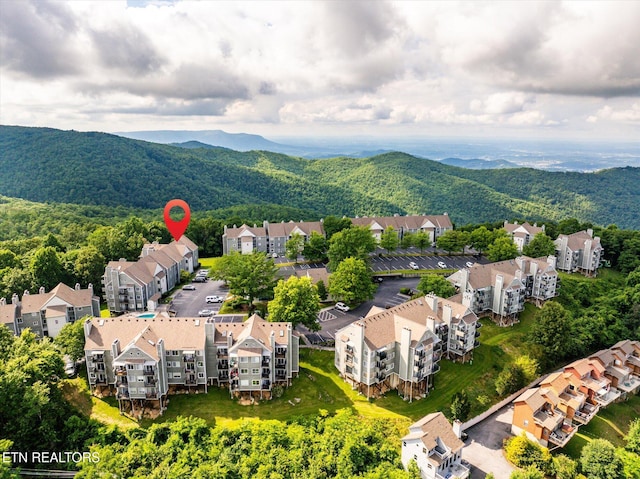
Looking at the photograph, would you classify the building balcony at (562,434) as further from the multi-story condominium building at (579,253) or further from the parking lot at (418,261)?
the multi-story condominium building at (579,253)

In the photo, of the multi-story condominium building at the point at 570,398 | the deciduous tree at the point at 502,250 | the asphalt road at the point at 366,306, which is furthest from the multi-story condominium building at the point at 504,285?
the multi-story condominium building at the point at 570,398

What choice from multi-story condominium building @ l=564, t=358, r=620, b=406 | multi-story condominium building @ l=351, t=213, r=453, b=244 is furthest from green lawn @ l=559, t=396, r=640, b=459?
multi-story condominium building @ l=351, t=213, r=453, b=244

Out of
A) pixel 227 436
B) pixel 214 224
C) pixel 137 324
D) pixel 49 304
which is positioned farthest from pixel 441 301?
pixel 214 224

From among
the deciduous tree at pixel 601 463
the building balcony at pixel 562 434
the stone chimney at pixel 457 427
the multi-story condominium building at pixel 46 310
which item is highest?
the multi-story condominium building at pixel 46 310

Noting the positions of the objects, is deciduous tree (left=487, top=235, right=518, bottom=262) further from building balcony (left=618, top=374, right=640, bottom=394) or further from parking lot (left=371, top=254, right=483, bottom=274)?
building balcony (left=618, top=374, right=640, bottom=394)

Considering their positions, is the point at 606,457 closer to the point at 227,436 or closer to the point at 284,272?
the point at 227,436

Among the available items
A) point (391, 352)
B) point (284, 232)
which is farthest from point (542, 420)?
point (284, 232)
